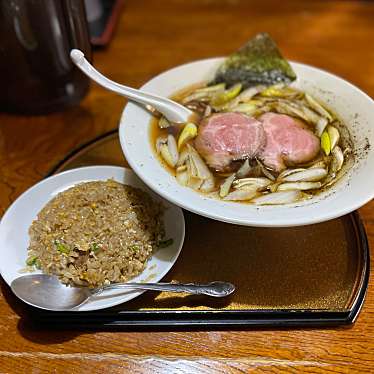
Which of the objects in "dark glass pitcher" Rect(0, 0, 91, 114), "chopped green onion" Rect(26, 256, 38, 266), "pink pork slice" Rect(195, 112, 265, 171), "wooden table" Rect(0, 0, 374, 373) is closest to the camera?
"wooden table" Rect(0, 0, 374, 373)

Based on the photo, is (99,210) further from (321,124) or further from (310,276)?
(321,124)

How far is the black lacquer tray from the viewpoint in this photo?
3.42ft

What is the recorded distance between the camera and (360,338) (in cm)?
103

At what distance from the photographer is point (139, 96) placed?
1.29 meters

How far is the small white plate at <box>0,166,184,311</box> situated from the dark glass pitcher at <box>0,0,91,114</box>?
0.42 metres

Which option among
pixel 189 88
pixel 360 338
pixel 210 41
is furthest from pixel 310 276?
pixel 210 41

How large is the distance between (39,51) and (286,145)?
83cm

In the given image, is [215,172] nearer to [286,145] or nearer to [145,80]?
[286,145]

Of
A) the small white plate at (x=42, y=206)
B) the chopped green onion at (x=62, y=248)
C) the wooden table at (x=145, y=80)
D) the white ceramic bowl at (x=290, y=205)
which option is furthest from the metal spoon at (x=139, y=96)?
the chopped green onion at (x=62, y=248)

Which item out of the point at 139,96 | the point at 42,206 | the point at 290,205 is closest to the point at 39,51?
the point at 139,96

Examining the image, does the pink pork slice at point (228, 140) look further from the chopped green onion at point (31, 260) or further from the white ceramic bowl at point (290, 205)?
the chopped green onion at point (31, 260)

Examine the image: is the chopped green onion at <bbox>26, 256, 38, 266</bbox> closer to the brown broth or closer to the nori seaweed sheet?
the brown broth

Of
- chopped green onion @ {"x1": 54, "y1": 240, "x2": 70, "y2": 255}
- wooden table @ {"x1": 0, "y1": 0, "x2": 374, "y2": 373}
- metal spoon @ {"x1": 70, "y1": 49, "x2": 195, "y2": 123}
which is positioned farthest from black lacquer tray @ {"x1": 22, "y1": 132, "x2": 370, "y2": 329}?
metal spoon @ {"x1": 70, "y1": 49, "x2": 195, "y2": 123}

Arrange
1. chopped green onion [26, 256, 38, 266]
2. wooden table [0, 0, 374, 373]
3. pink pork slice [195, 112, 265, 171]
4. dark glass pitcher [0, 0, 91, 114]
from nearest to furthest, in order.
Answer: wooden table [0, 0, 374, 373]
chopped green onion [26, 256, 38, 266]
pink pork slice [195, 112, 265, 171]
dark glass pitcher [0, 0, 91, 114]
